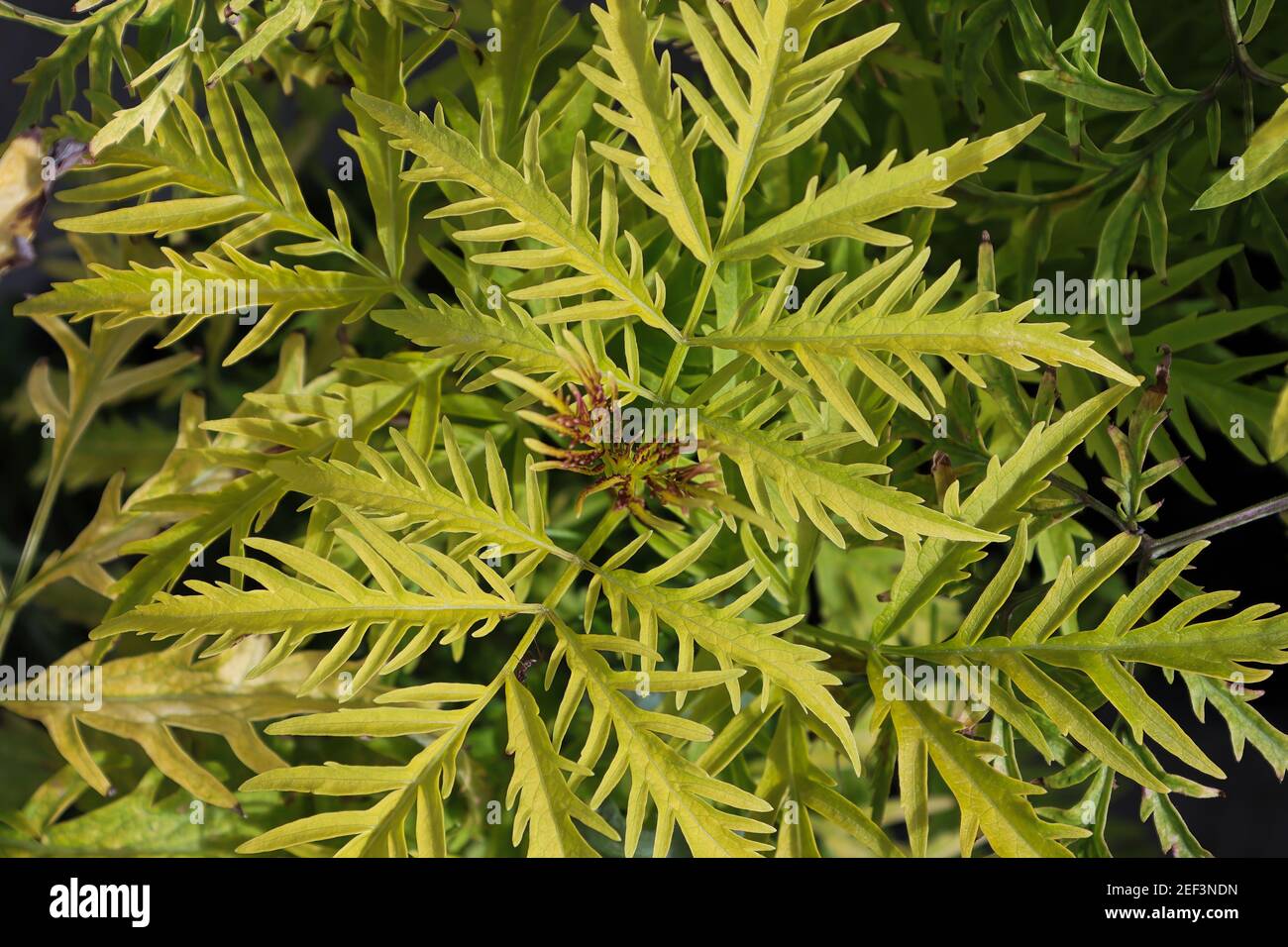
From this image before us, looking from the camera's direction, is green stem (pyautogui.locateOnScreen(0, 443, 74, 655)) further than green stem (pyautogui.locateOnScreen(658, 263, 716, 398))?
Yes

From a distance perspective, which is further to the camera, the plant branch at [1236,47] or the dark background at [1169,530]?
the dark background at [1169,530]

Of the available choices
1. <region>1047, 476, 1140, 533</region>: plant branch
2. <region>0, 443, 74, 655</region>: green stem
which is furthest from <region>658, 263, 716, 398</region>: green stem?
<region>0, 443, 74, 655</region>: green stem

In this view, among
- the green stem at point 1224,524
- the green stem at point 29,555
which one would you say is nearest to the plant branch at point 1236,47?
the green stem at point 1224,524

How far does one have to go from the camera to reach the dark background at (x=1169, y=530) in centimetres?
49

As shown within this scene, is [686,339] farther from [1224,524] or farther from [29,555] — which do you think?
[29,555]

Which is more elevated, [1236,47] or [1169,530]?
[1236,47]

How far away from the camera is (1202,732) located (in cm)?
57

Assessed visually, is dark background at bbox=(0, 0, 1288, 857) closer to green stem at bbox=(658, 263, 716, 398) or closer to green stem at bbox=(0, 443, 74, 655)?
green stem at bbox=(0, 443, 74, 655)

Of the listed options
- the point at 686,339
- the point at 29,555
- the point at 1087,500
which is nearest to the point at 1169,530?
the point at 1087,500

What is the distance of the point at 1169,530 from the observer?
512 mm

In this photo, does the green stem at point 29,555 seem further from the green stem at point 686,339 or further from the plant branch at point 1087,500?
the plant branch at point 1087,500

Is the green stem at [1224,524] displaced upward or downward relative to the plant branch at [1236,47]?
downward

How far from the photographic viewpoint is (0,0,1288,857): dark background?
0.49 metres

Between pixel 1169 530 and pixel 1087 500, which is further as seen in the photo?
pixel 1169 530
